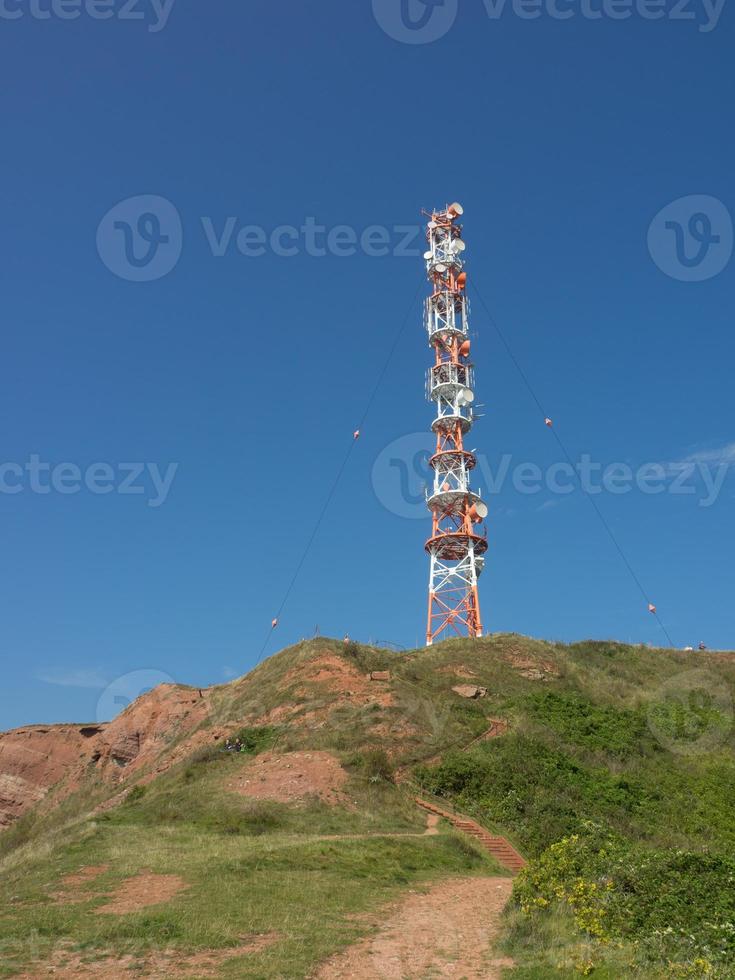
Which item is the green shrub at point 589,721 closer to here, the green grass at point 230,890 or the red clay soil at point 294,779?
the red clay soil at point 294,779

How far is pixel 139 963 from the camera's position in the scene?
11.2 m

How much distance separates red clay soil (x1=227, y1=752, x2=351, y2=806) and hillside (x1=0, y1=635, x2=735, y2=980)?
0.29 ft

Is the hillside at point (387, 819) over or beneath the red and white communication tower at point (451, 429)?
beneath

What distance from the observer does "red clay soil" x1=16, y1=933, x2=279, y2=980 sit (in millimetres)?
10727

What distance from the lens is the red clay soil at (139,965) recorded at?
10727 mm

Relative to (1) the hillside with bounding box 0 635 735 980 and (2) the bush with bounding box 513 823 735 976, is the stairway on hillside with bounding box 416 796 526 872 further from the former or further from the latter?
(2) the bush with bounding box 513 823 735 976

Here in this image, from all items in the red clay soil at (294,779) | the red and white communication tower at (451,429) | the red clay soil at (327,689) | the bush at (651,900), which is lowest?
the bush at (651,900)

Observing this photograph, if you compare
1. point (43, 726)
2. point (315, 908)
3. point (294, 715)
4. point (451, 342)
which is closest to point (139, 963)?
point (315, 908)

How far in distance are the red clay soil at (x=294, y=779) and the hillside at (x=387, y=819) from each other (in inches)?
3.5

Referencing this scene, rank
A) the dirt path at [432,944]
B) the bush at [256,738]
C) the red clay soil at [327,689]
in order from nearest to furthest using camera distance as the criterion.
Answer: the dirt path at [432,944], the bush at [256,738], the red clay soil at [327,689]

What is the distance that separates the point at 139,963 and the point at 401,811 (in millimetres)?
14258

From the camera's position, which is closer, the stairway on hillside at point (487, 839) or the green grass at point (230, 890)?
Result: the green grass at point (230, 890)

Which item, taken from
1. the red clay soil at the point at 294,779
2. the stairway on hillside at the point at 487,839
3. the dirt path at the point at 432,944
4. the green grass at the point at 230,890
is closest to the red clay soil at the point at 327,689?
the red clay soil at the point at 294,779

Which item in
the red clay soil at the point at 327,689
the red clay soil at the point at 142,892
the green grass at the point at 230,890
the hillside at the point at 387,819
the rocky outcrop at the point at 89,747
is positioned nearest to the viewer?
the hillside at the point at 387,819
